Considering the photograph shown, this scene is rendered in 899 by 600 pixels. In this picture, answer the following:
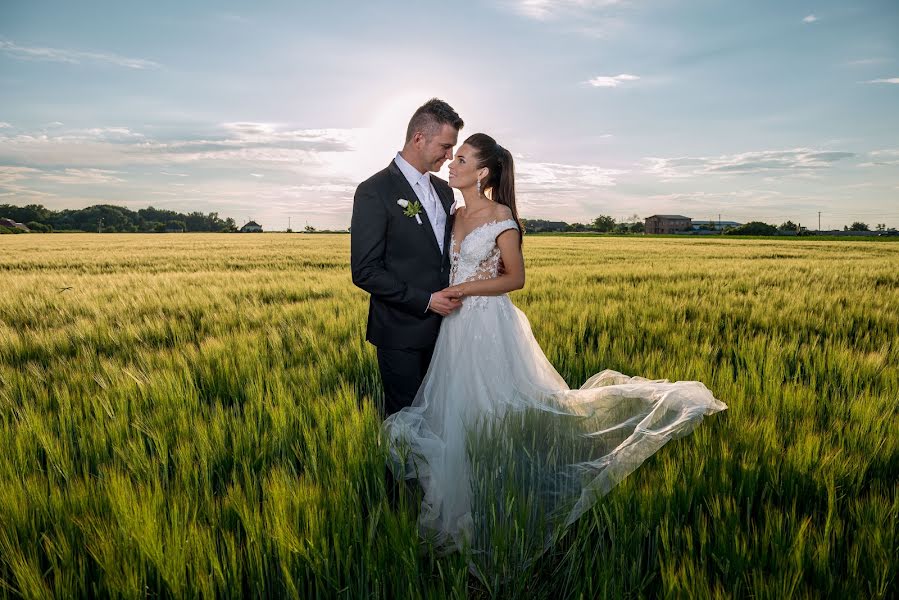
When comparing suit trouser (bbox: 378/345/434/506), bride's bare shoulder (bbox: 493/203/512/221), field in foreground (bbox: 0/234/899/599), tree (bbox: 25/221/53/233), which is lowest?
field in foreground (bbox: 0/234/899/599)

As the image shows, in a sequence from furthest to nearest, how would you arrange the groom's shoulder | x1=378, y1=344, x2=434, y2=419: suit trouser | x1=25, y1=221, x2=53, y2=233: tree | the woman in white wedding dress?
1. x1=25, y1=221, x2=53, y2=233: tree
2. x1=378, y1=344, x2=434, y2=419: suit trouser
3. the groom's shoulder
4. the woman in white wedding dress

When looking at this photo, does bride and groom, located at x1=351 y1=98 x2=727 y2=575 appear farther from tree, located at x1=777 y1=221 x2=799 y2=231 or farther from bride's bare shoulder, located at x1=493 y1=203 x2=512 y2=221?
tree, located at x1=777 y1=221 x2=799 y2=231

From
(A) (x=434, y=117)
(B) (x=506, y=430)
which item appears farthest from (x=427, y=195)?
(B) (x=506, y=430)

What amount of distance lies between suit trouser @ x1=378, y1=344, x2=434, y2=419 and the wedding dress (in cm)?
17

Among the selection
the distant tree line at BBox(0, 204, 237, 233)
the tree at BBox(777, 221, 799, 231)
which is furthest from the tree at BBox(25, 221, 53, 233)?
the tree at BBox(777, 221, 799, 231)

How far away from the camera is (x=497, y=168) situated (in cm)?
300

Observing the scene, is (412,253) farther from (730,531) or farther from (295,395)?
(730,531)

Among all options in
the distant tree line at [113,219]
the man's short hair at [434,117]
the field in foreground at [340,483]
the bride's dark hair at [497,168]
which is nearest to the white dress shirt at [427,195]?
the man's short hair at [434,117]

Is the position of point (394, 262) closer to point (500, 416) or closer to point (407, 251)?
point (407, 251)

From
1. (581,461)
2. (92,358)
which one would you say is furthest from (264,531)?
(92,358)

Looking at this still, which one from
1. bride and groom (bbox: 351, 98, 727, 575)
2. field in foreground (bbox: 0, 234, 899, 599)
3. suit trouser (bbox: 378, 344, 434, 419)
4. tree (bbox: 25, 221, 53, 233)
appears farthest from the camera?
tree (bbox: 25, 221, 53, 233)

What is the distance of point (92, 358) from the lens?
4.24 meters

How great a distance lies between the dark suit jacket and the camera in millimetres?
2898

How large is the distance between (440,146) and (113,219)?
123 metres
